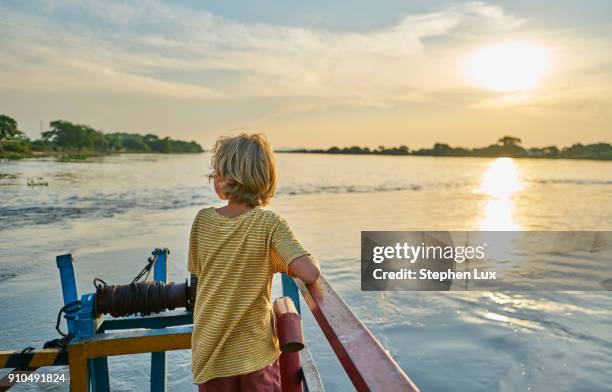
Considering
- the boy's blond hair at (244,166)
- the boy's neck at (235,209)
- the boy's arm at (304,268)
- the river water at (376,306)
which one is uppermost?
the boy's blond hair at (244,166)

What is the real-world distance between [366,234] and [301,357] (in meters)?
11.3

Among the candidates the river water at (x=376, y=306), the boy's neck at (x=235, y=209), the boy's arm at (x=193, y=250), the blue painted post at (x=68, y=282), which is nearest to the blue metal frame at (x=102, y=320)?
the blue painted post at (x=68, y=282)

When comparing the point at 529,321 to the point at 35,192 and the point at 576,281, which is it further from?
the point at 35,192

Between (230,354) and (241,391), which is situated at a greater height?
(230,354)

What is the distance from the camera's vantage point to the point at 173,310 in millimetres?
3225

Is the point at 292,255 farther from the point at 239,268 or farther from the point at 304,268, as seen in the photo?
the point at 239,268

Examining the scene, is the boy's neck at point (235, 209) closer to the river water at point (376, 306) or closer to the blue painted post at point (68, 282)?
the blue painted post at point (68, 282)

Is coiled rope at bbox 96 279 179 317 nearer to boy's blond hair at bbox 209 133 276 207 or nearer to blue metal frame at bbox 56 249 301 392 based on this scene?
blue metal frame at bbox 56 249 301 392

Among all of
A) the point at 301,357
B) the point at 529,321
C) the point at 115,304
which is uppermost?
the point at 115,304

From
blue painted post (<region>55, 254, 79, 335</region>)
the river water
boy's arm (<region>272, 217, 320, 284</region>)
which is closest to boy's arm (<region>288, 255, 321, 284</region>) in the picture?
boy's arm (<region>272, 217, 320, 284</region>)

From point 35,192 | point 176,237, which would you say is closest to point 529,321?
point 176,237

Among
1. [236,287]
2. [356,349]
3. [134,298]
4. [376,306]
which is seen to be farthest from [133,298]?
[376,306]

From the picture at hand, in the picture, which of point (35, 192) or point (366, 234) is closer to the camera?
point (366, 234)

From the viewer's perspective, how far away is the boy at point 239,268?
202 centimetres
